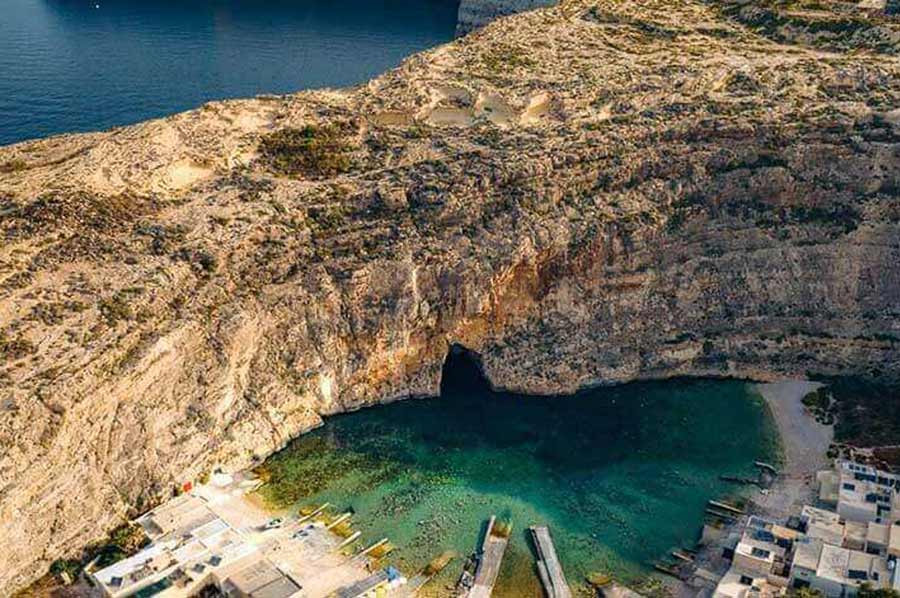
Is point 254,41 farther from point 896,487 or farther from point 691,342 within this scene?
point 896,487

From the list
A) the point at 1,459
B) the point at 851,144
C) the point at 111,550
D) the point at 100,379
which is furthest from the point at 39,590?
the point at 851,144

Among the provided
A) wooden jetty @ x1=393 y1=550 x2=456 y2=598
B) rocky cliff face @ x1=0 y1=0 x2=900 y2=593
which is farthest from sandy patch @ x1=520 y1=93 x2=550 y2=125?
wooden jetty @ x1=393 y1=550 x2=456 y2=598

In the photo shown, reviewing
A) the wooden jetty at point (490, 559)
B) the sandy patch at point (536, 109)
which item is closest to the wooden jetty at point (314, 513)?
the wooden jetty at point (490, 559)

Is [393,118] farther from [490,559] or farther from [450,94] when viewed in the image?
[490,559]

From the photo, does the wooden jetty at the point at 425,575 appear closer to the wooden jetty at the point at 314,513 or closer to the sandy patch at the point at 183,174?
the wooden jetty at the point at 314,513

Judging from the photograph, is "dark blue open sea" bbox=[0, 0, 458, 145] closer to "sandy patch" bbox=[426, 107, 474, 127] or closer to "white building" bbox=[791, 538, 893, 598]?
"sandy patch" bbox=[426, 107, 474, 127]

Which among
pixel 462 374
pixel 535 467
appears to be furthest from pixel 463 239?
pixel 535 467
